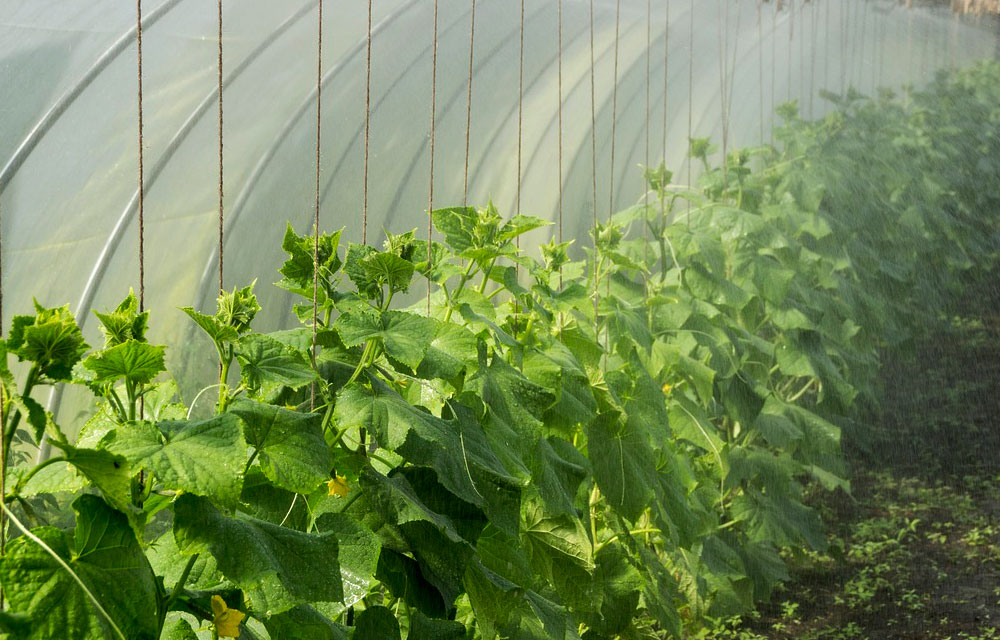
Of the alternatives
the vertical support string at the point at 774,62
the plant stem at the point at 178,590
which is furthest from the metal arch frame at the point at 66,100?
the vertical support string at the point at 774,62

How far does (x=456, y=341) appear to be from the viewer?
151cm

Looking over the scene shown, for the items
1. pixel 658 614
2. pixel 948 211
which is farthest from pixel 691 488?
pixel 948 211

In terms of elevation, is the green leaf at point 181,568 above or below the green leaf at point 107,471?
below

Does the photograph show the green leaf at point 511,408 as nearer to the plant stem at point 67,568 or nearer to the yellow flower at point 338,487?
the yellow flower at point 338,487

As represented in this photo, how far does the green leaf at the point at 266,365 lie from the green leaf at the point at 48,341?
0.88ft


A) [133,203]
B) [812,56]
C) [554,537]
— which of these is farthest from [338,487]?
[812,56]

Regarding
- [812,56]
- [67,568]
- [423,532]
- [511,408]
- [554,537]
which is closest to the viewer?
[67,568]

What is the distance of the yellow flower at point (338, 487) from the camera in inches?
54.1

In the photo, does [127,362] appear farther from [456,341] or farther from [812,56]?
[812,56]

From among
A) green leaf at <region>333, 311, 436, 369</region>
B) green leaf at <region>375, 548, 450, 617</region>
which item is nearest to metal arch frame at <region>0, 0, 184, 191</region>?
green leaf at <region>333, 311, 436, 369</region>

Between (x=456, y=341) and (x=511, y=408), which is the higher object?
(x=456, y=341)

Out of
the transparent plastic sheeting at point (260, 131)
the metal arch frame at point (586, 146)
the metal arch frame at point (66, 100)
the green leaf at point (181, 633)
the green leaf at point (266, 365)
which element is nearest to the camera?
the green leaf at point (181, 633)

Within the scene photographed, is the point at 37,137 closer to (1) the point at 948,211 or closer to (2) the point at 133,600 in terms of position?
(2) the point at 133,600

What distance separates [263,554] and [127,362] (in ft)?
0.74
